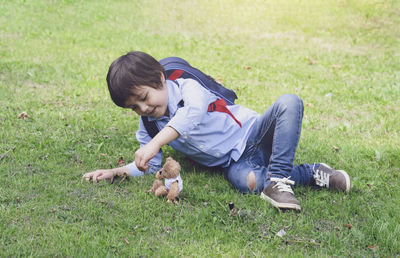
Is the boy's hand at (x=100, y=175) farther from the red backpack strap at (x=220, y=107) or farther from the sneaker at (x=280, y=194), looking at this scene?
the sneaker at (x=280, y=194)

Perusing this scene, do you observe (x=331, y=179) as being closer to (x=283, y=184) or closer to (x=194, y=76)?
(x=283, y=184)

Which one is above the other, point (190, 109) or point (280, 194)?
point (190, 109)

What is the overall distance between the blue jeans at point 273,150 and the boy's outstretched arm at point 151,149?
2.57 feet

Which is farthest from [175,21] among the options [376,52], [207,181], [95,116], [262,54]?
[207,181]

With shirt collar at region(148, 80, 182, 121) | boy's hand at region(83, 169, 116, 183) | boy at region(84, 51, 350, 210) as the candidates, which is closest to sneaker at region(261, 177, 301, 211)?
boy at region(84, 51, 350, 210)

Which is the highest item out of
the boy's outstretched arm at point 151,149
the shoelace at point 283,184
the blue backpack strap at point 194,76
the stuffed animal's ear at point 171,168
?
the blue backpack strap at point 194,76

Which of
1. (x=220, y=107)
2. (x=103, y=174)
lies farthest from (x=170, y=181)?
(x=220, y=107)

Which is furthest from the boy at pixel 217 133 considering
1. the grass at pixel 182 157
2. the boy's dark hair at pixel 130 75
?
the grass at pixel 182 157

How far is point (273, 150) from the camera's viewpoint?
3.42 meters

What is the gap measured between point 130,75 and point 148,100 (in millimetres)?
224

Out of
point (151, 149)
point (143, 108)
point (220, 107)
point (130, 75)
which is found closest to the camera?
point (151, 149)

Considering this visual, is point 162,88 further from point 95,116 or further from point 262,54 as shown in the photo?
point 262,54

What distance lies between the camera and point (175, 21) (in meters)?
12.2

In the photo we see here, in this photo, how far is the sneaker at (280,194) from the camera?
317 cm
